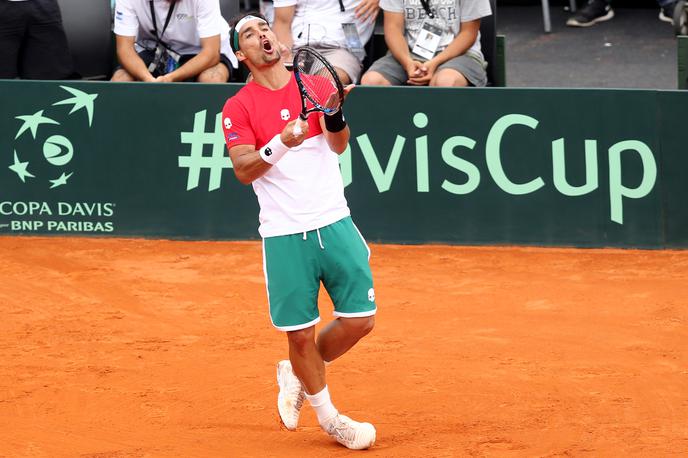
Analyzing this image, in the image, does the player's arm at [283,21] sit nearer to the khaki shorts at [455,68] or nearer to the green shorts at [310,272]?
the khaki shorts at [455,68]

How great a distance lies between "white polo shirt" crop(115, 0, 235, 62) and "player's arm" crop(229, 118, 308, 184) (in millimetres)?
4756

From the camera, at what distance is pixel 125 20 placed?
33.4 feet

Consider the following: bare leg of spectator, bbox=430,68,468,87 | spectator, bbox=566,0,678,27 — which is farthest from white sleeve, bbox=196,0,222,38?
spectator, bbox=566,0,678,27

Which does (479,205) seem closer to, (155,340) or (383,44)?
(383,44)

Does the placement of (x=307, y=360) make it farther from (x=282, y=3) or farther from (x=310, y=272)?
(x=282, y=3)

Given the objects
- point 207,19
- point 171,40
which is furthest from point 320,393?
point 171,40

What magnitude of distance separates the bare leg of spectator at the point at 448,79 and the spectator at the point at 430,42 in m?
0.01

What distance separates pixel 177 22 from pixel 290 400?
16.8ft

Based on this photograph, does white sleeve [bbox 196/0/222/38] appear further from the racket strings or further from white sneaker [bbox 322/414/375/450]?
white sneaker [bbox 322/414/375/450]

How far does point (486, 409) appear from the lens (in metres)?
6.27

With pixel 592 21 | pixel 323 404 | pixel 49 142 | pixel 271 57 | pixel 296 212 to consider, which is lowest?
pixel 592 21

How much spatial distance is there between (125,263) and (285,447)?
3.85 m

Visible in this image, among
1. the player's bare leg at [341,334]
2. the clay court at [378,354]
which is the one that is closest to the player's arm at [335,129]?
the player's bare leg at [341,334]

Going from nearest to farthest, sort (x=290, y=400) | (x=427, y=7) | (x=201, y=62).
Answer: (x=290, y=400) < (x=427, y=7) < (x=201, y=62)
